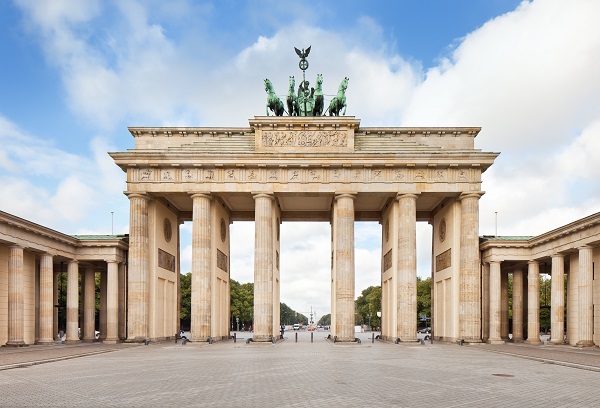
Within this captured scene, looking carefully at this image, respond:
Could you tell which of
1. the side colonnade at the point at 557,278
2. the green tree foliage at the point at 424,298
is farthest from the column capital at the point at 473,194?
the green tree foliage at the point at 424,298

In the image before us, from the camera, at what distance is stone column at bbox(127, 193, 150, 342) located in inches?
1866

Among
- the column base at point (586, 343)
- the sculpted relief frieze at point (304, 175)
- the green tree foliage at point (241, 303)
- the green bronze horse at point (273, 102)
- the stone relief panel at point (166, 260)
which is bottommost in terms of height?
the green tree foliage at point (241, 303)

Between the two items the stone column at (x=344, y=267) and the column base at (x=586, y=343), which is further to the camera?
the stone column at (x=344, y=267)

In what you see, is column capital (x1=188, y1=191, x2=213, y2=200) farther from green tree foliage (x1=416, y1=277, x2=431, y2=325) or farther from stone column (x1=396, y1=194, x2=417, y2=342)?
green tree foliage (x1=416, y1=277, x2=431, y2=325)

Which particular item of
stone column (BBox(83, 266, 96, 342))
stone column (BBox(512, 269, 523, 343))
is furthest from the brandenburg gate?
stone column (BBox(512, 269, 523, 343))

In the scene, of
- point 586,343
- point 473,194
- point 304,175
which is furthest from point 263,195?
point 586,343

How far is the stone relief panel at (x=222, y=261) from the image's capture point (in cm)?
5345

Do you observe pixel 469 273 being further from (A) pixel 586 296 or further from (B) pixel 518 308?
(B) pixel 518 308

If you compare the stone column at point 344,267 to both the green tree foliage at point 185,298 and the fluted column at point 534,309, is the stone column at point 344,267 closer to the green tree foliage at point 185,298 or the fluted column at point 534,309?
the fluted column at point 534,309

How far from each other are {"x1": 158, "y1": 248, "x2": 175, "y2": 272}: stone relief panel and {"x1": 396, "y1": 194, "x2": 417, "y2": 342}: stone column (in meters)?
21.3

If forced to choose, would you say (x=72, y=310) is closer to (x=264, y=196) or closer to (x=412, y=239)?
(x=264, y=196)

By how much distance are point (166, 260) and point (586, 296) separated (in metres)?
35.5

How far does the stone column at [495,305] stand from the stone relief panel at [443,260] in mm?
3586

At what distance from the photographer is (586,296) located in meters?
40.8
